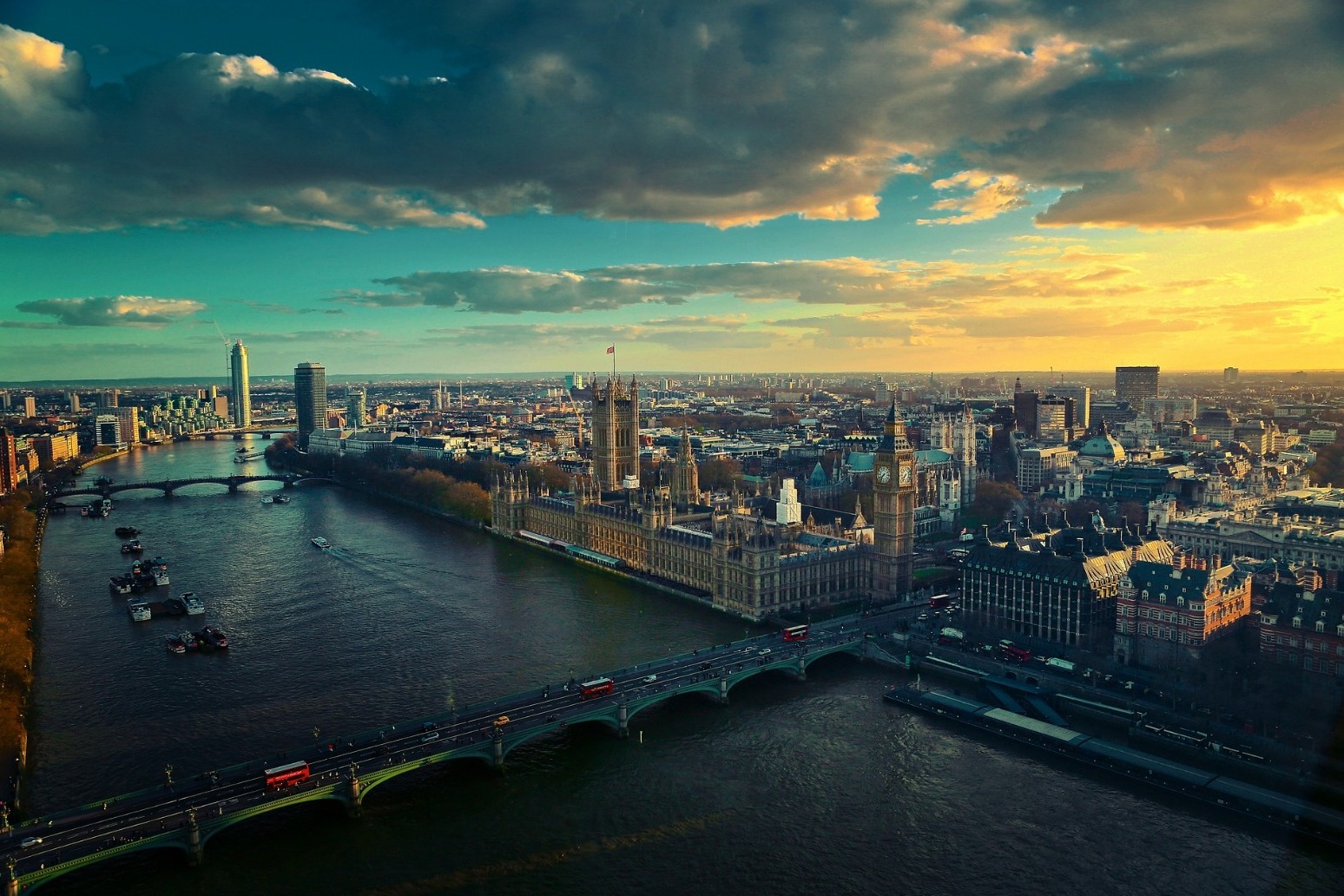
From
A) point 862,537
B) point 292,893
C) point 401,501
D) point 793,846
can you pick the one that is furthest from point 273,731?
point 401,501

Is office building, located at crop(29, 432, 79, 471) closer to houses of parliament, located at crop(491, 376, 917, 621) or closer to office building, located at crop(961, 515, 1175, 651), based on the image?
houses of parliament, located at crop(491, 376, 917, 621)

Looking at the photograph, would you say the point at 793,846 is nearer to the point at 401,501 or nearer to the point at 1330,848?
the point at 1330,848

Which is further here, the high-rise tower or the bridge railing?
the high-rise tower

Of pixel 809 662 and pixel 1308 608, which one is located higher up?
pixel 1308 608

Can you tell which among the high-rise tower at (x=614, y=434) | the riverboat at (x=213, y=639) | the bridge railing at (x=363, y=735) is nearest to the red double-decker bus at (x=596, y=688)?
the bridge railing at (x=363, y=735)

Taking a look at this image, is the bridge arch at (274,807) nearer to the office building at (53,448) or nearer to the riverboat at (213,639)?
the riverboat at (213,639)

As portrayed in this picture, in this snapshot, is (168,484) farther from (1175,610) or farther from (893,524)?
(1175,610)

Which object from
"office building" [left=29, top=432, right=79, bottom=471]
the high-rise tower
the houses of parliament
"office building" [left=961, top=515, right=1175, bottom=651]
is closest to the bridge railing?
the houses of parliament
